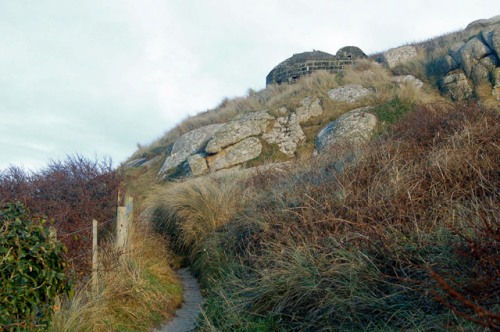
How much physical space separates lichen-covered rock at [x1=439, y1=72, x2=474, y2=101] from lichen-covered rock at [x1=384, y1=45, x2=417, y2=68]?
19.4 ft

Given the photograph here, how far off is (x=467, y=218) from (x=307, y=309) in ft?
6.25

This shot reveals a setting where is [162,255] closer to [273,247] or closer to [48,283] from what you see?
[273,247]

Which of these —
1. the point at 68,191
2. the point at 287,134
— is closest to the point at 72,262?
the point at 68,191

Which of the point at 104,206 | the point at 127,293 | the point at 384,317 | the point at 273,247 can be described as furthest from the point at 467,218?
the point at 104,206

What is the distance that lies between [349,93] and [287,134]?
3.36 metres

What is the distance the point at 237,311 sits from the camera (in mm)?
6027

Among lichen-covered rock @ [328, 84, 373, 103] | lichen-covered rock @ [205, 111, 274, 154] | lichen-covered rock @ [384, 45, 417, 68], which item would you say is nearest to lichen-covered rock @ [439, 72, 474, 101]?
lichen-covered rock @ [328, 84, 373, 103]

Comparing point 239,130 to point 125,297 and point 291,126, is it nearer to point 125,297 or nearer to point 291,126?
point 291,126

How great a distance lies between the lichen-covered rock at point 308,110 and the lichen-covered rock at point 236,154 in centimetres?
226

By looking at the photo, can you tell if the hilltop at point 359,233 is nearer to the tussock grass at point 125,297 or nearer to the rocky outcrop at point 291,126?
the tussock grass at point 125,297

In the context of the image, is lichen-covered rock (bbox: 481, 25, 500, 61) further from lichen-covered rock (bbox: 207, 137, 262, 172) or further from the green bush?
the green bush

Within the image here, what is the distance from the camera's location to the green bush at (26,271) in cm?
419

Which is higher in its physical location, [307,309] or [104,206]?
[104,206]

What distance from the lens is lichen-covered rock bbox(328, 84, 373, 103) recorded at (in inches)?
767
